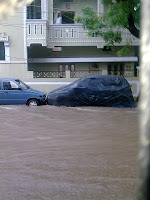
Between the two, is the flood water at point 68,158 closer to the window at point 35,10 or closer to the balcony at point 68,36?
the balcony at point 68,36

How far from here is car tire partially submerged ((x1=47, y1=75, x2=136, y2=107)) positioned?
13164 mm

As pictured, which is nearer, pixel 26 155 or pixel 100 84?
pixel 26 155

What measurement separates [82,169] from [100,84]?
8520 millimetres

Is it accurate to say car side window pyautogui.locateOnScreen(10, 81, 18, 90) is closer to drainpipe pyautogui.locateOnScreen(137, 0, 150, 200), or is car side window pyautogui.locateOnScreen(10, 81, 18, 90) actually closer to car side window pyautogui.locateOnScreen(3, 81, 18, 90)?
car side window pyautogui.locateOnScreen(3, 81, 18, 90)

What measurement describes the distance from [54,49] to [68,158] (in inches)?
602

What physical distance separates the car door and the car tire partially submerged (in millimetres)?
1598

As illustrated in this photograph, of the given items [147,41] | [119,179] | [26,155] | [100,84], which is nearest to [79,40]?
[100,84]

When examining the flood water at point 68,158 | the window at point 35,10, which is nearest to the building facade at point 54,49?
the window at point 35,10

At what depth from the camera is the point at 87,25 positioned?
602 inches

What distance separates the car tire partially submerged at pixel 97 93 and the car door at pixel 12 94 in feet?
5.24

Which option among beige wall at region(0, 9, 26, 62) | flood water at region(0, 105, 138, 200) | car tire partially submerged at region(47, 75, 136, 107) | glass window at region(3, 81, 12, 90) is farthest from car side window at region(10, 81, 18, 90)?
beige wall at region(0, 9, 26, 62)

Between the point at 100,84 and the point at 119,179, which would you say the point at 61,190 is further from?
the point at 100,84

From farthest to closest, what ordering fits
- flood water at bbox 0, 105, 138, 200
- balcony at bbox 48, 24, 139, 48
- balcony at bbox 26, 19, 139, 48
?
balcony at bbox 48, 24, 139, 48 → balcony at bbox 26, 19, 139, 48 → flood water at bbox 0, 105, 138, 200

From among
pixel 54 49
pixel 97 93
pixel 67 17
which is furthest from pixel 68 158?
pixel 67 17
